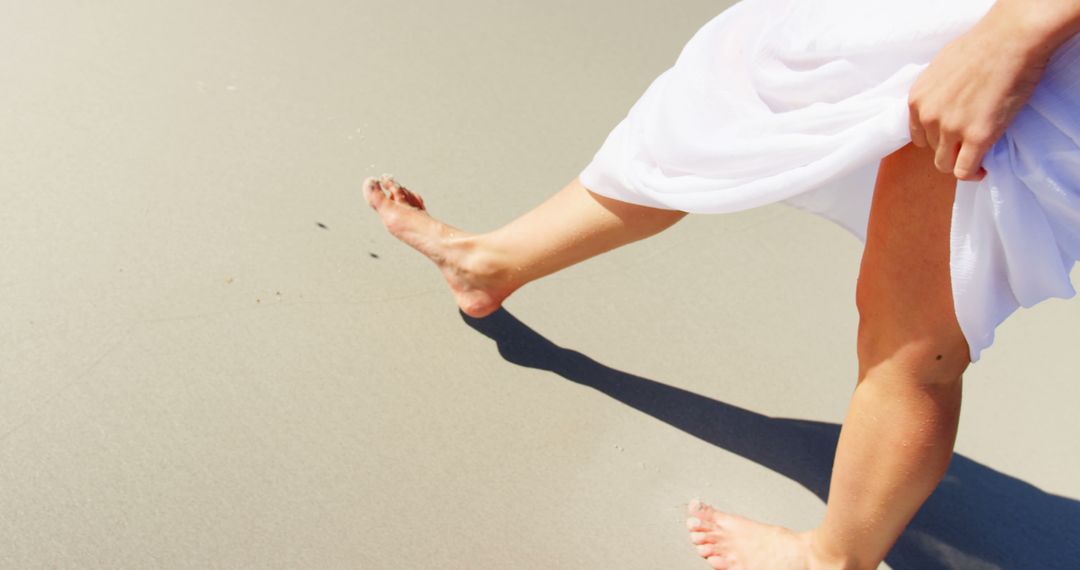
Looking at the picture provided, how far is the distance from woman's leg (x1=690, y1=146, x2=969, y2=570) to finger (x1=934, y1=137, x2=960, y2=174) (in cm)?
4

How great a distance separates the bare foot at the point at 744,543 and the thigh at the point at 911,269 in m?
0.32

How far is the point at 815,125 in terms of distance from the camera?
1103 millimetres

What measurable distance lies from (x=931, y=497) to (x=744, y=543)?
0.35 m

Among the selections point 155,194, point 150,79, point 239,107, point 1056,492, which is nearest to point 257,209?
point 155,194

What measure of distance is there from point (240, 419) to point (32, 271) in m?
0.41

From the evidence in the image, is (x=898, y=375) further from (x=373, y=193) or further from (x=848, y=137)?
(x=373, y=193)

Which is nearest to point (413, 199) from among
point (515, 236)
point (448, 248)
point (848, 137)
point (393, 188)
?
point (393, 188)

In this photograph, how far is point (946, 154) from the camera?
38.7 inches

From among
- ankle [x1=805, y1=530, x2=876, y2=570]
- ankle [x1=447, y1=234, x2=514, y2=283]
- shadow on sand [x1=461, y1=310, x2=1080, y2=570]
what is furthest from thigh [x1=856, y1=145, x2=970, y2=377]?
ankle [x1=447, y1=234, x2=514, y2=283]

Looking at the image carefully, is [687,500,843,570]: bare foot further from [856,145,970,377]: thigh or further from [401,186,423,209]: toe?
[401,186,423,209]: toe

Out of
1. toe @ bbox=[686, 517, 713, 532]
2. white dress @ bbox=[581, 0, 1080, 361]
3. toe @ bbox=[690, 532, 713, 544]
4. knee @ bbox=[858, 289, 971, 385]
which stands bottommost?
toe @ bbox=[690, 532, 713, 544]

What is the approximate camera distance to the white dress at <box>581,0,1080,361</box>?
96cm

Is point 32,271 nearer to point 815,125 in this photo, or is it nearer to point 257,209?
point 257,209

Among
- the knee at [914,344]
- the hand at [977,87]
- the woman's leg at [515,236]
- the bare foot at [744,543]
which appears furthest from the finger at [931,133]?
the bare foot at [744,543]
